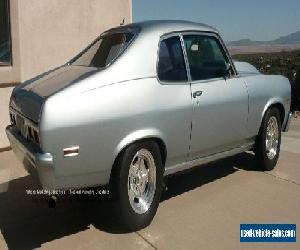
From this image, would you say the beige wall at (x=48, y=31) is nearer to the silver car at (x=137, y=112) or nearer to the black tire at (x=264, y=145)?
the silver car at (x=137, y=112)

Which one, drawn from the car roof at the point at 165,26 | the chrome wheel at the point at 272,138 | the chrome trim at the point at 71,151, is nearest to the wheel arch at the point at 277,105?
the chrome wheel at the point at 272,138

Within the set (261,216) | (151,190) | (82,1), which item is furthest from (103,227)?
(82,1)

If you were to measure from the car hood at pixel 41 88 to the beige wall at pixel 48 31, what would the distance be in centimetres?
252

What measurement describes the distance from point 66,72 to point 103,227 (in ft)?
4.95

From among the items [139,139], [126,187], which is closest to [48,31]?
[139,139]

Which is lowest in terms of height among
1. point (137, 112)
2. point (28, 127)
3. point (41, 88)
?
point (28, 127)

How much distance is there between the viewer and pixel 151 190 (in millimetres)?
4137

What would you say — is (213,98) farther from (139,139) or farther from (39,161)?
(39,161)

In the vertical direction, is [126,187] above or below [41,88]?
below

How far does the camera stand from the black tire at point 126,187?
371 centimetres

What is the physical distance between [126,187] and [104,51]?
148cm

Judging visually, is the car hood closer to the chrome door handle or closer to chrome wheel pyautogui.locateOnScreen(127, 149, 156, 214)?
chrome wheel pyautogui.locateOnScreen(127, 149, 156, 214)

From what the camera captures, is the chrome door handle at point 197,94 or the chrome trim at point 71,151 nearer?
the chrome trim at point 71,151

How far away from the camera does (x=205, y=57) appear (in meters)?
4.80
